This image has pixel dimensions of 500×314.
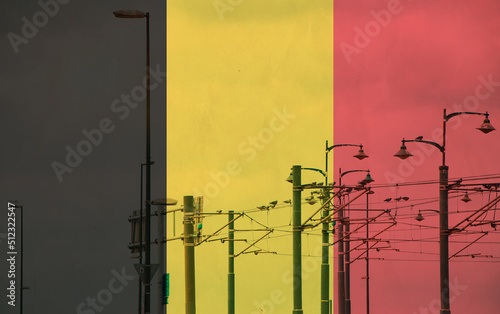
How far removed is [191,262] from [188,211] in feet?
9.35

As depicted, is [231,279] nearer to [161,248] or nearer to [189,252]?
[189,252]

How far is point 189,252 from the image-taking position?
5719cm

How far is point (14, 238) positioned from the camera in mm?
71750

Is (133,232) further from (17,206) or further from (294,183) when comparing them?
(17,206)

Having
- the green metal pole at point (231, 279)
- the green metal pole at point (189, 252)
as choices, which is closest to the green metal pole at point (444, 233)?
the green metal pole at point (189, 252)

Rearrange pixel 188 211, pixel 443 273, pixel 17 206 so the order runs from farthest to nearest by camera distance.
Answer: pixel 17 206 < pixel 188 211 < pixel 443 273

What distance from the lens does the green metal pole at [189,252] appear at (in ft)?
184

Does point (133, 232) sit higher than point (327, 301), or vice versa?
point (133, 232)

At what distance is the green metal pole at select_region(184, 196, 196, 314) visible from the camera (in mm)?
56188

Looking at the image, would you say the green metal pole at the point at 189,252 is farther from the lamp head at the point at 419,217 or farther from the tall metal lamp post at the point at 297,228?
the lamp head at the point at 419,217

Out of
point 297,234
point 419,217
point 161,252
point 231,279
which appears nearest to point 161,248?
point 161,252

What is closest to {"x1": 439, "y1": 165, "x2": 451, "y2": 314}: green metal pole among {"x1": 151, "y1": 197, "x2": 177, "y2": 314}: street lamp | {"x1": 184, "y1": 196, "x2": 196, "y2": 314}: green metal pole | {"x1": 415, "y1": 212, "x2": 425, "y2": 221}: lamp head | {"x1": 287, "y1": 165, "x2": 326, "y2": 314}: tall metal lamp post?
{"x1": 287, "y1": 165, "x2": 326, "y2": 314}: tall metal lamp post

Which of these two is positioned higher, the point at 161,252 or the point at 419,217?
the point at 419,217

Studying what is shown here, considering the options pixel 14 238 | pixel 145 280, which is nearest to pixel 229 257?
pixel 14 238
